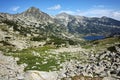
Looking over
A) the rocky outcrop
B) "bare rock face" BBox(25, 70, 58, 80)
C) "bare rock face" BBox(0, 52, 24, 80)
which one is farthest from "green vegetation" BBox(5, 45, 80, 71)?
"bare rock face" BBox(25, 70, 58, 80)

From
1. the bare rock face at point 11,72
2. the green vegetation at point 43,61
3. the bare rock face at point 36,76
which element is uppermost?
the bare rock face at point 36,76

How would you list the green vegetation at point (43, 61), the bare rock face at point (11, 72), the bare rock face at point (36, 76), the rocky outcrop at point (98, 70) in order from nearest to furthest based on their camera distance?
the bare rock face at point (36, 76) < the bare rock face at point (11, 72) < the rocky outcrop at point (98, 70) < the green vegetation at point (43, 61)

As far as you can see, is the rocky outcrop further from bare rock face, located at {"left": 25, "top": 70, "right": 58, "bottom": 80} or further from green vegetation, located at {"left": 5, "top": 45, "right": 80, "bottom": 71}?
green vegetation, located at {"left": 5, "top": 45, "right": 80, "bottom": 71}

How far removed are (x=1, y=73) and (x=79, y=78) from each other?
17.6 m

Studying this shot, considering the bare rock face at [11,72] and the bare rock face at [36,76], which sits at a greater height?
the bare rock face at [36,76]

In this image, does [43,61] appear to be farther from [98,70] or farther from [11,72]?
[98,70]

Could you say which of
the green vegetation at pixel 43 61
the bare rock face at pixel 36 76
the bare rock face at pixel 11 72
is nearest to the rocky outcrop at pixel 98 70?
the bare rock face at pixel 36 76

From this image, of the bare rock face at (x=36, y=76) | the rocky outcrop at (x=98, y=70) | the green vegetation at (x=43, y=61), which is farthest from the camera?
the green vegetation at (x=43, y=61)

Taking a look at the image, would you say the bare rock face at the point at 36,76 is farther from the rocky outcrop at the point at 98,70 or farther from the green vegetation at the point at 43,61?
the green vegetation at the point at 43,61

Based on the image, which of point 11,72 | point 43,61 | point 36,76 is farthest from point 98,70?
point 43,61

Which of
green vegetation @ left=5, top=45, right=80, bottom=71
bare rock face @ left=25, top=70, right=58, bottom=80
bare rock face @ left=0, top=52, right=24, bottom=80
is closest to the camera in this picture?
bare rock face @ left=25, top=70, right=58, bottom=80

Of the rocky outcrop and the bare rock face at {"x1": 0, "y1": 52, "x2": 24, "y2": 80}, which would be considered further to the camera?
the rocky outcrop

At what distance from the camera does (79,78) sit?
2747 centimetres

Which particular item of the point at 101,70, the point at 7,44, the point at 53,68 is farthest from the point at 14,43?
the point at 101,70
